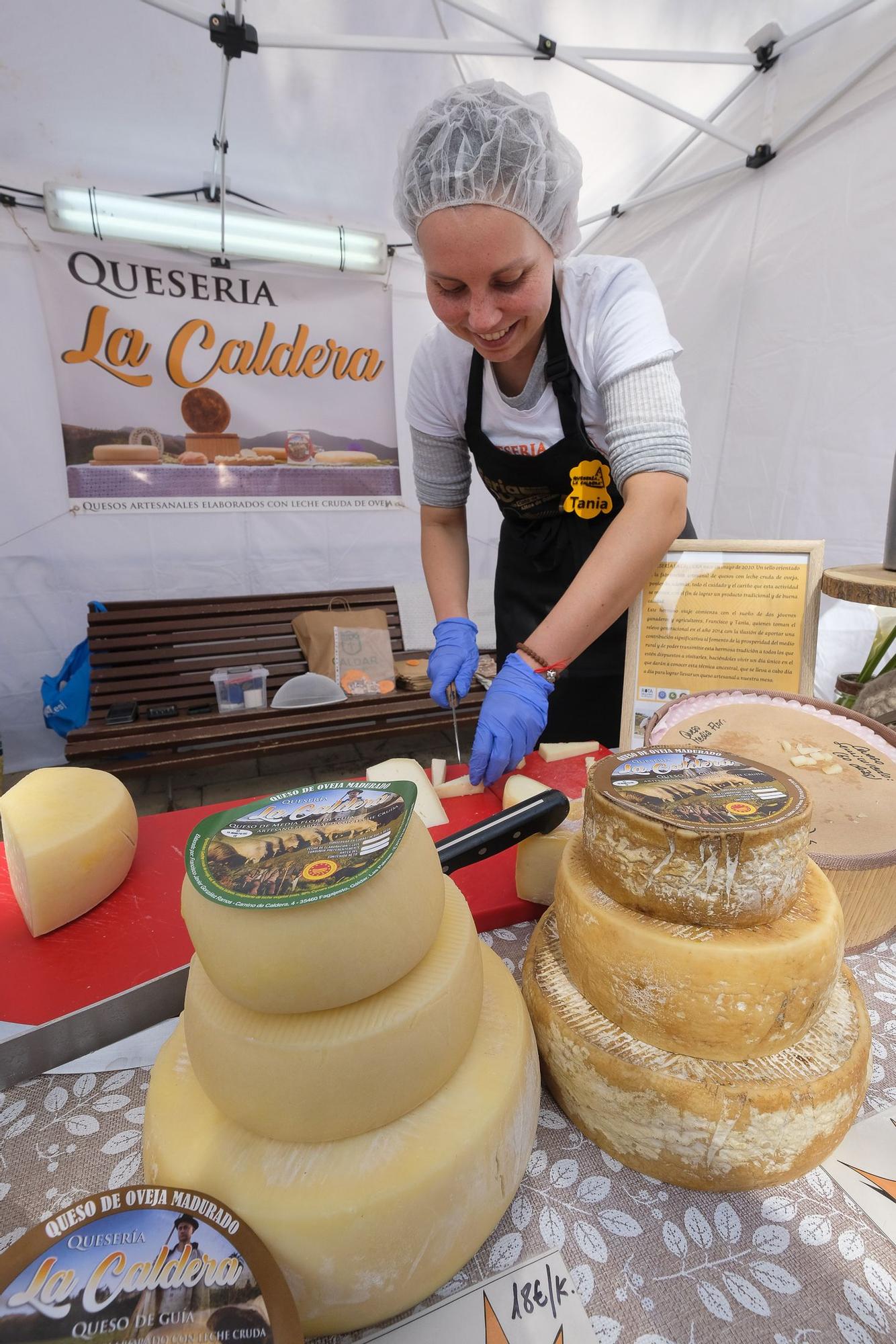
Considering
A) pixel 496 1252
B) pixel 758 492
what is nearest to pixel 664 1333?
pixel 496 1252

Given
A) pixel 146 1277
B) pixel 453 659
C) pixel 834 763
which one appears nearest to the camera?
pixel 146 1277

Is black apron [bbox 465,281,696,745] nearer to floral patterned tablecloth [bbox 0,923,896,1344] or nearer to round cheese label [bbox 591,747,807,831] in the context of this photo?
round cheese label [bbox 591,747,807,831]

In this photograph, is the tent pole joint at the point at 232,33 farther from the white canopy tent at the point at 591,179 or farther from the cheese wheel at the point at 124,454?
the cheese wheel at the point at 124,454

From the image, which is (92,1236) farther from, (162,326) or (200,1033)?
(162,326)

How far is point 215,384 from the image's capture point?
14.4ft

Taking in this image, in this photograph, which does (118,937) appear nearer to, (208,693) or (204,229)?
(208,693)

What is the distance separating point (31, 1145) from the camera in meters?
0.79

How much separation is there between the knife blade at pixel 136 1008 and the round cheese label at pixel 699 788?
0.24 metres

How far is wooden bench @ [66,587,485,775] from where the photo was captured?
11.9ft

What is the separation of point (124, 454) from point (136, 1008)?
423 cm

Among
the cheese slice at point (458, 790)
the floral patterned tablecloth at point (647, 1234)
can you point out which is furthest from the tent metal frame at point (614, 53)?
the floral patterned tablecloth at point (647, 1234)

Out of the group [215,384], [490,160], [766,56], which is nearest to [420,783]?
[490,160]

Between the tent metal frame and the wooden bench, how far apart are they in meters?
2.50

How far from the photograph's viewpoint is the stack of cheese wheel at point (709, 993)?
646 millimetres
